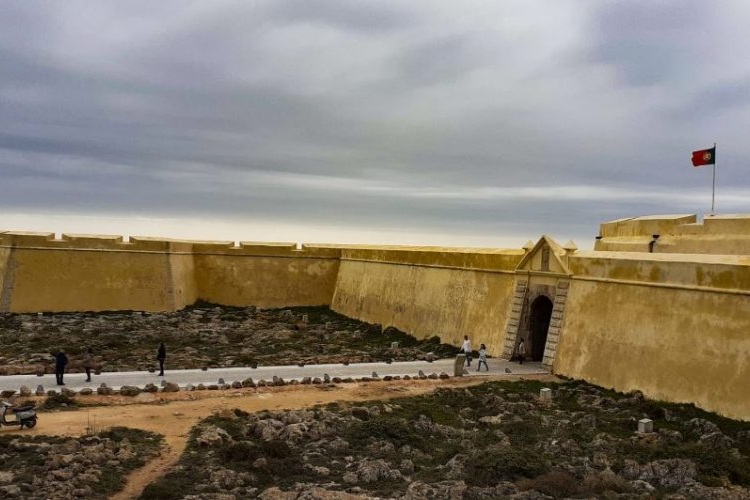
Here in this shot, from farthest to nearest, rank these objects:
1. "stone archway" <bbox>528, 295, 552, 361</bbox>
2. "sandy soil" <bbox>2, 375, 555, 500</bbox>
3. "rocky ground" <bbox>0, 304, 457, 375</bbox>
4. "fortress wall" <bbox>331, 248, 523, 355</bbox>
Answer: "fortress wall" <bbox>331, 248, 523, 355</bbox>
"stone archway" <bbox>528, 295, 552, 361</bbox>
"rocky ground" <bbox>0, 304, 457, 375</bbox>
"sandy soil" <bbox>2, 375, 555, 500</bbox>

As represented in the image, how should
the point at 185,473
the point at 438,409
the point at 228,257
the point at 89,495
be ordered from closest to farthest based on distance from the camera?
the point at 89,495 < the point at 185,473 < the point at 438,409 < the point at 228,257

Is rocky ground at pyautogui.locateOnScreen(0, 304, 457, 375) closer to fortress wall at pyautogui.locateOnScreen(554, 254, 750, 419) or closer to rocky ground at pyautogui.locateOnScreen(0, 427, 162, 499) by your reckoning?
fortress wall at pyautogui.locateOnScreen(554, 254, 750, 419)

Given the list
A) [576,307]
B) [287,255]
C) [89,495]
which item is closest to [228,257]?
[287,255]

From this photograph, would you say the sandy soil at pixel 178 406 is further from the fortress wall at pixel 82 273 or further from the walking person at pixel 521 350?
the fortress wall at pixel 82 273

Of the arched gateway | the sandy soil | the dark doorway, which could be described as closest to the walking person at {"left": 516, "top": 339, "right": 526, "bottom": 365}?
the arched gateway

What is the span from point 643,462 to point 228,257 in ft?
88.3

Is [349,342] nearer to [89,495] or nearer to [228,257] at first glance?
[228,257]

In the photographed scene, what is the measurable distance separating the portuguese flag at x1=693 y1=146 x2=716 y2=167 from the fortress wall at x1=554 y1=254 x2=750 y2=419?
6766 mm

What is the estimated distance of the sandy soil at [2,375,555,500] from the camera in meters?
13.0

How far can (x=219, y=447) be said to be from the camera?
13000mm

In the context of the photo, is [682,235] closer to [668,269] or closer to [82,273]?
[668,269]

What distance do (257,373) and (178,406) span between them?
409 centimetres

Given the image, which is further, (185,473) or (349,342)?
(349,342)

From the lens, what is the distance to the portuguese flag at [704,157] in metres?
23.2
